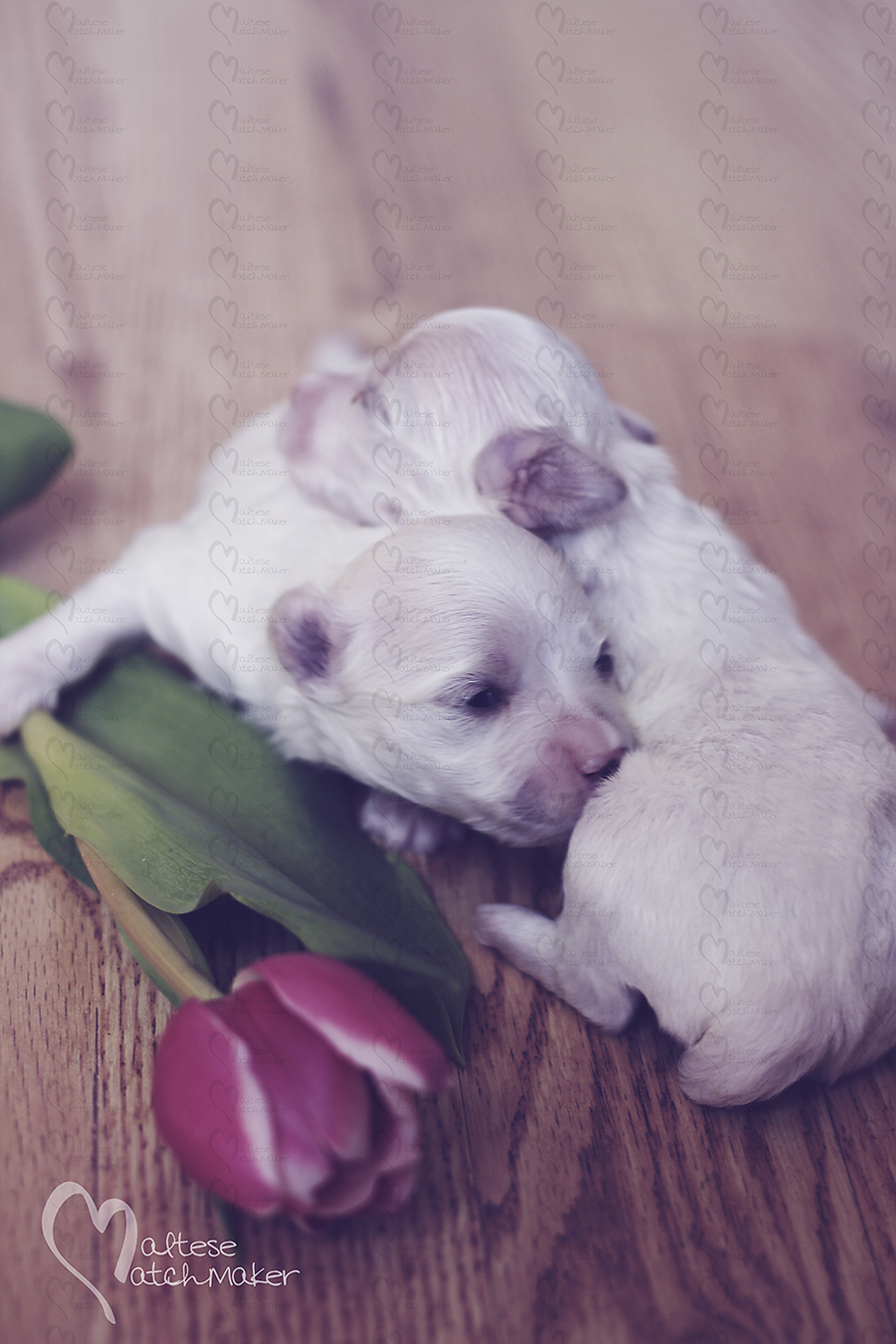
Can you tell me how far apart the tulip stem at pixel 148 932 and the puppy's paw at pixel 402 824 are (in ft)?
0.80

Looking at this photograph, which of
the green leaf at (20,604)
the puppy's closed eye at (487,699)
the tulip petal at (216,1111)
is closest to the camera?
the tulip petal at (216,1111)

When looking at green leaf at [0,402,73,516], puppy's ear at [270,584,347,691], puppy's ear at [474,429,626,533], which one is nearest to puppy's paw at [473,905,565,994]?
puppy's ear at [270,584,347,691]

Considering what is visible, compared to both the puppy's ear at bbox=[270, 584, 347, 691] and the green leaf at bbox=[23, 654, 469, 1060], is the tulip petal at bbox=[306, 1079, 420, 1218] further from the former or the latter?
the puppy's ear at bbox=[270, 584, 347, 691]

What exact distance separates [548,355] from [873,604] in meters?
0.41

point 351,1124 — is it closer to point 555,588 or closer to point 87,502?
point 555,588

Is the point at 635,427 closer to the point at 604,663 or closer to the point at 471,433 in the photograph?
the point at 471,433

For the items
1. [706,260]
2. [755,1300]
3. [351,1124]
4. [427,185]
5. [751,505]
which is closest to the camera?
[351,1124]

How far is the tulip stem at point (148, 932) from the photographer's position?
615 millimetres

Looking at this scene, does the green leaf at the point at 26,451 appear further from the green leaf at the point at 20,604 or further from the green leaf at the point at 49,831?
the green leaf at the point at 49,831

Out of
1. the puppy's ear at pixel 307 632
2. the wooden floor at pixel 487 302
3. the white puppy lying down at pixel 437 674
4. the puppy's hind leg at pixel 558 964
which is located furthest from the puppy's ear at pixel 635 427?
the puppy's hind leg at pixel 558 964

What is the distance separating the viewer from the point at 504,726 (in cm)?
83

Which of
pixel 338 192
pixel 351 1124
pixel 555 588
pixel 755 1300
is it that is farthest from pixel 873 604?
pixel 338 192

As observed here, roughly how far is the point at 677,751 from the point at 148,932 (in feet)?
1.39

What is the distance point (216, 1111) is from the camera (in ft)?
1.63
